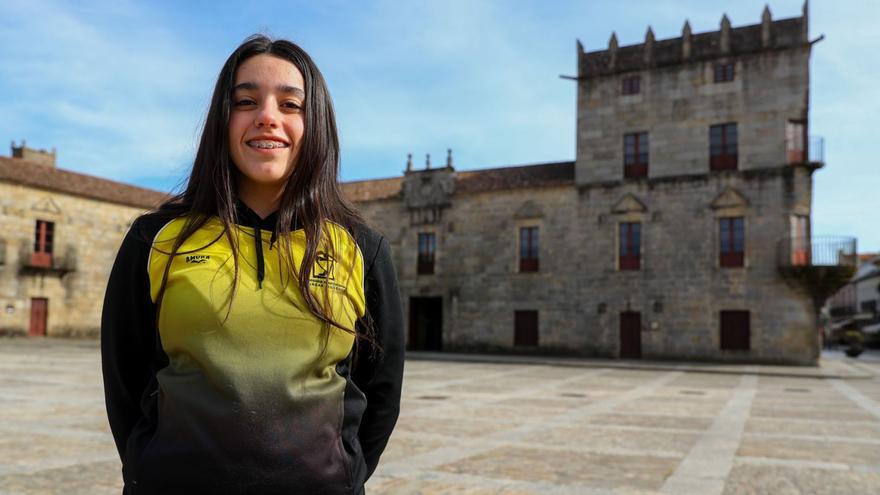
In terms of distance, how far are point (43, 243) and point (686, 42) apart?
92.4ft

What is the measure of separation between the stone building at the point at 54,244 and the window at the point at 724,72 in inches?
1074

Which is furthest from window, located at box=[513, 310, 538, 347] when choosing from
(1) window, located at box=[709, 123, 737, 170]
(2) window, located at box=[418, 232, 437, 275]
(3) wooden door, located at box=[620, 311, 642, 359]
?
(1) window, located at box=[709, 123, 737, 170]

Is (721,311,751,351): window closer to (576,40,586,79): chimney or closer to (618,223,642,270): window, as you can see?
(618,223,642,270): window

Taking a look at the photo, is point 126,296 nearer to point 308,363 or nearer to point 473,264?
point 308,363

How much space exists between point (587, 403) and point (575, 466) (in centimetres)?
589

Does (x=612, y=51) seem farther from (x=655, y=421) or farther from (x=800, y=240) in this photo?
(x=655, y=421)

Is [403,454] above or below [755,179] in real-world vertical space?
below

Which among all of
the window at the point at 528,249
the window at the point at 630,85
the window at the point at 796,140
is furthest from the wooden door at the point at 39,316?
the window at the point at 796,140

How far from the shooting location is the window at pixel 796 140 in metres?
24.9

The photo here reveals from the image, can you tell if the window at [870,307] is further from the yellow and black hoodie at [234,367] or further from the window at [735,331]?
the yellow and black hoodie at [234,367]

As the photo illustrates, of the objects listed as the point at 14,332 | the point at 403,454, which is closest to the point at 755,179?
the point at 403,454

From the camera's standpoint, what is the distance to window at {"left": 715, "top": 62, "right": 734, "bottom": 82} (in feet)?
84.7

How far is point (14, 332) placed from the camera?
2948 centimetres

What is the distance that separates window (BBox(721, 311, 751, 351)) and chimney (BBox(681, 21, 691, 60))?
32.0ft
